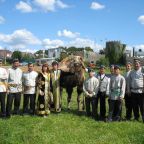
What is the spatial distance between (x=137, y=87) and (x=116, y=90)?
0.70 m

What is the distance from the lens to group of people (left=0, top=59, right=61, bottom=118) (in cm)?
1241

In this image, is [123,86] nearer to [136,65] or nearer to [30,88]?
[136,65]

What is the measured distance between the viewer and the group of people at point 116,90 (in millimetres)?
12000

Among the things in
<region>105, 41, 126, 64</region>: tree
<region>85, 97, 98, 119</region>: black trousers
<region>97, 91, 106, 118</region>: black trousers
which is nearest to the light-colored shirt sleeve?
<region>97, 91, 106, 118</region>: black trousers

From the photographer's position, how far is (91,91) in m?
12.7

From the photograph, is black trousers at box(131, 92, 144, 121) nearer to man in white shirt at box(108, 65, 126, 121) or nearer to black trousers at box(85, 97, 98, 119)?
man in white shirt at box(108, 65, 126, 121)

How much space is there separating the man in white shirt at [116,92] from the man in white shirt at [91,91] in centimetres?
65

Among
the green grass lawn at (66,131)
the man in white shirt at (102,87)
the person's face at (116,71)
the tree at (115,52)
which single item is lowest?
the green grass lawn at (66,131)

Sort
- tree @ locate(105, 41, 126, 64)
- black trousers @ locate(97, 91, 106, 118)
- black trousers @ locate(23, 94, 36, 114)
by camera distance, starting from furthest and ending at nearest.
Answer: tree @ locate(105, 41, 126, 64), black trousers @ locate(23, 94, 36, 114), black trousers @ locate(97, 91, 106, 118)

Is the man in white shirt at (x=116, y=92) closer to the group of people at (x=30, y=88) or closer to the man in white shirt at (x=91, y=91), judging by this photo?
the man in white shirt at (x=91, y=91)

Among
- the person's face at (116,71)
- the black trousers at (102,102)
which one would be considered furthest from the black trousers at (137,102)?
the black trousers at (102,102)

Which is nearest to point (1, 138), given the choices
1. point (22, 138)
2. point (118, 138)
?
point (22, 138)

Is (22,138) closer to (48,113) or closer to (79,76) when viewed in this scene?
(48,113)

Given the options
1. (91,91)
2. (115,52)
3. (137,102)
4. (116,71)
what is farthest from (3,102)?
(115,52)
